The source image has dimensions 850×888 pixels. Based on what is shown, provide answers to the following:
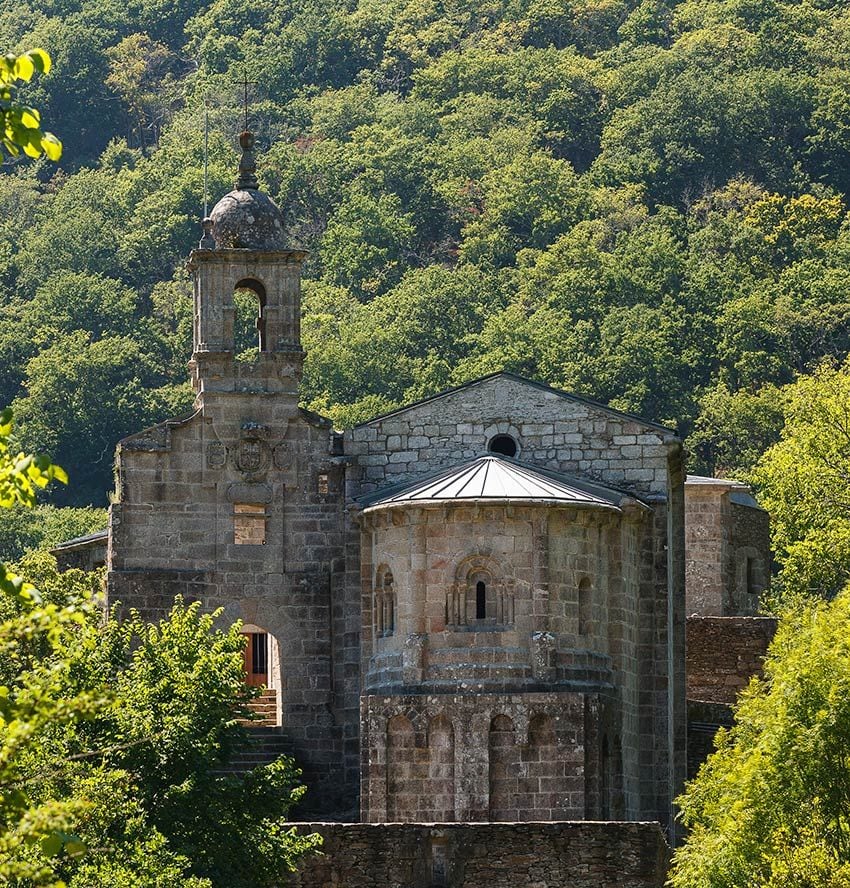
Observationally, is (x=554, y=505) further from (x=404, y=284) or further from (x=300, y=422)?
(x=404, y=284)

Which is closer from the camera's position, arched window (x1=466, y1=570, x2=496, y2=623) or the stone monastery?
the stone monastery

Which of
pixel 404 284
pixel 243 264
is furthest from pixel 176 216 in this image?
pixel 243 264

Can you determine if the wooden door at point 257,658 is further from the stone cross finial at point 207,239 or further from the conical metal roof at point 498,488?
the conical metal roof at point 498,488

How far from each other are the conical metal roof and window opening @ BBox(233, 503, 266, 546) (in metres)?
2.90

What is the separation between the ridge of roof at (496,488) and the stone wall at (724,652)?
Answer: 10253mm

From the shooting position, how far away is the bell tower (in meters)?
68.1

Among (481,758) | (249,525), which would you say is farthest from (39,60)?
(249,525)

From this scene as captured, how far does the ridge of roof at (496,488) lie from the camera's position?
205ft

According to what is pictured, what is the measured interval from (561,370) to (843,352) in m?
10.1

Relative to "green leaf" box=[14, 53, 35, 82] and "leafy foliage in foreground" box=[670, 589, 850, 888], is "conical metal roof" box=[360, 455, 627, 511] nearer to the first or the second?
"leafy foliage in foreground" box=[670, 589, 850, 888]

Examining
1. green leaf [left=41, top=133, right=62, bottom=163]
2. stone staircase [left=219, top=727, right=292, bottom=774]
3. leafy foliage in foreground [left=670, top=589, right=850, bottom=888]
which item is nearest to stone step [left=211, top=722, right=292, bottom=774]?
stone staircase [left=219, top=727, right=292, bottom=774]

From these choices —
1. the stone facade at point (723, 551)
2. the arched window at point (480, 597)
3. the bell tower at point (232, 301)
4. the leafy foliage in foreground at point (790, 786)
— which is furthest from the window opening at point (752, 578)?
the leafy foliage in foreground at point (790, 786)

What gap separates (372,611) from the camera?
64500mm

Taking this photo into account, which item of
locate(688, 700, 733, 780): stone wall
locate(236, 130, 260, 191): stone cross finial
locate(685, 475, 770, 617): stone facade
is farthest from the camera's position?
locate(685, 475, 770, 617): stone facade
